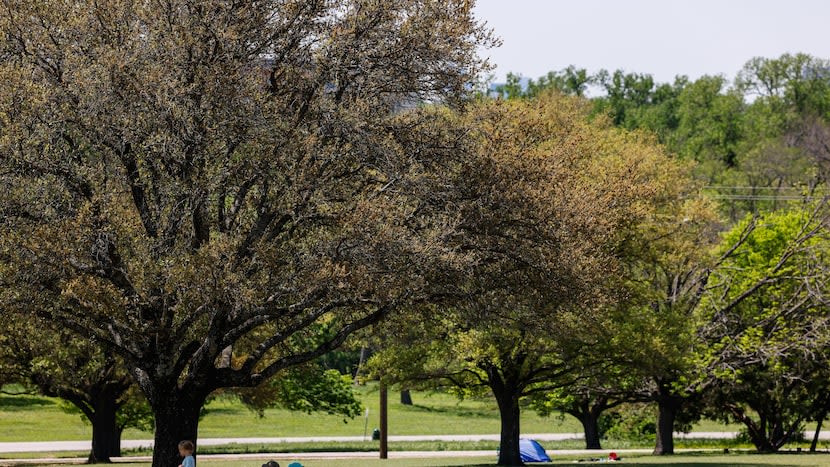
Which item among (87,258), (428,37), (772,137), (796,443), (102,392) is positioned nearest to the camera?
(87,258)

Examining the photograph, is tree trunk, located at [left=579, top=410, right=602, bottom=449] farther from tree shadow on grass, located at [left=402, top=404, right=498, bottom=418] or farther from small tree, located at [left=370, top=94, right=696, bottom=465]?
tree shadow on grass, located at [left=402, top=404, right=498, bottom=418]

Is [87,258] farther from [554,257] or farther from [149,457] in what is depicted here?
[149,457]

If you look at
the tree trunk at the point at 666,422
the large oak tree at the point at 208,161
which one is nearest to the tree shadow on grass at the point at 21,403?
the tree trunk at the point at 666,422

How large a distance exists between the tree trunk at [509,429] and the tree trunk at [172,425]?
11872 millimetres

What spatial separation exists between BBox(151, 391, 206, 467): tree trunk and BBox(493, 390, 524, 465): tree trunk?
38.9 feet

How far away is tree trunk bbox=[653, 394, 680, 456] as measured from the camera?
38781mm

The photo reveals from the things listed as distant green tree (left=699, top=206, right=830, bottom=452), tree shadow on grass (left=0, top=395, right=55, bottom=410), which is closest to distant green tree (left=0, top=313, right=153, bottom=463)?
distant green tree (left=699, top=206, right=830, bottom=452)

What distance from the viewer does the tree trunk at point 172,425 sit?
21734mm

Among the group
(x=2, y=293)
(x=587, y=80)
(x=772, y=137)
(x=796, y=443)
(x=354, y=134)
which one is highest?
(x=587, y=80)

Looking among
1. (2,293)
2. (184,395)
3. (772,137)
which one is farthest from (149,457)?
(772,137)

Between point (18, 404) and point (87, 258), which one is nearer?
point (87, 258)

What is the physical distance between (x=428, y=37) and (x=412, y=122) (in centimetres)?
184

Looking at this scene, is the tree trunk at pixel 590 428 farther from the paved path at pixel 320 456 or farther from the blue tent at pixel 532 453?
the blue tent at pixel 532 453

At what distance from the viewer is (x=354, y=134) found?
19.9 meters
